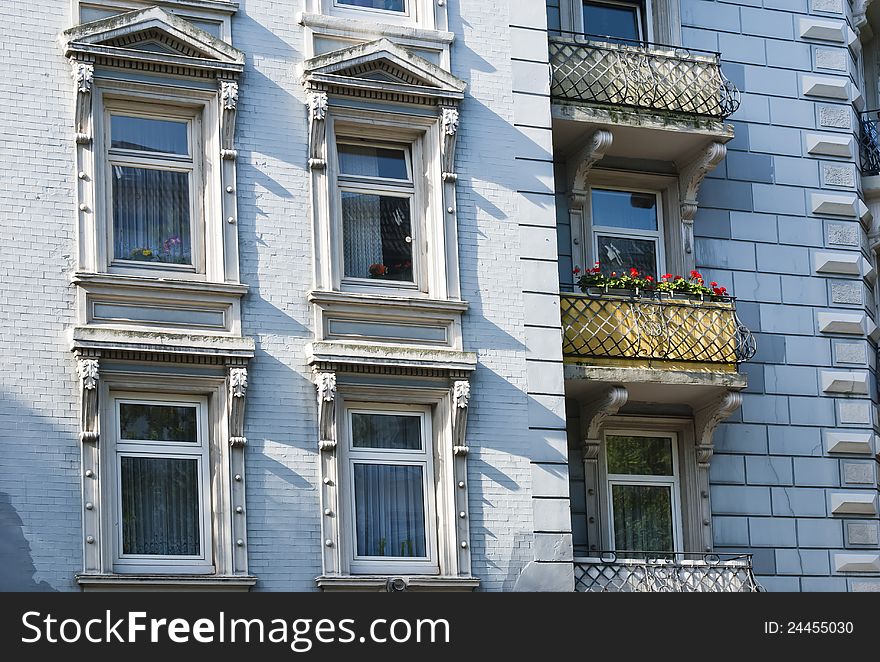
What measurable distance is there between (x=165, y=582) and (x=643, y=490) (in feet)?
23.6

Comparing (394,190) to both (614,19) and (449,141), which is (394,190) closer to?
(449,141)

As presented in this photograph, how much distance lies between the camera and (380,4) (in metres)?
22.2

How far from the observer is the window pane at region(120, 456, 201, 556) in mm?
19609

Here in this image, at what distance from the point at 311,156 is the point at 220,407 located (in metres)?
3.35

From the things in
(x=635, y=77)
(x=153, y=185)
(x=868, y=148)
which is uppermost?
(x=635, y=77)

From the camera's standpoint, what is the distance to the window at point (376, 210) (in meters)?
21.4

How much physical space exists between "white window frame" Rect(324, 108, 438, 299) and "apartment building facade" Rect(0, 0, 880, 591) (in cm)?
5

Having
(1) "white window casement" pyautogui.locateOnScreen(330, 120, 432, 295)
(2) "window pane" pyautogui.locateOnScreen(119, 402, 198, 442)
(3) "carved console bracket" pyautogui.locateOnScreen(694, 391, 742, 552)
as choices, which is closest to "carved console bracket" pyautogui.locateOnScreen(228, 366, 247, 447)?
(2) "window pane" pyautogui.locateOnScreen(119, 402, 198, 442)

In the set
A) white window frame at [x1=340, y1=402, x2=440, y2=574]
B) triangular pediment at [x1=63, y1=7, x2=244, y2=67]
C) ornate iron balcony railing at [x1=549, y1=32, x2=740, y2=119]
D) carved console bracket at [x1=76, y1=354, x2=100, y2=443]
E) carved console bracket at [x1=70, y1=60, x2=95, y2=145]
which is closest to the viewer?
carved console bracket at [x1=76, y1=354, x2=100, y2=443]

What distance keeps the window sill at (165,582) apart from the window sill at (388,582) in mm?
914

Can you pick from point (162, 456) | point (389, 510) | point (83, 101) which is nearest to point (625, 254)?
point (389, 510)

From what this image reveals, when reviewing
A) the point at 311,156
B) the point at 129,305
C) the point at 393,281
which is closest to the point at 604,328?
the point at 393,281

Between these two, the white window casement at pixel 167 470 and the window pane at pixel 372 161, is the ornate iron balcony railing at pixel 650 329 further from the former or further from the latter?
the white window casement at pixel 167 470

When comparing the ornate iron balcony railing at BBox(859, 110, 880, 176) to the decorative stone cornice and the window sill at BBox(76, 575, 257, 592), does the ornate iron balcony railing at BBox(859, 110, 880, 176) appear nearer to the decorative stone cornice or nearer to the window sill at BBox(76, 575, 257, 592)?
the decorative stone cornice
